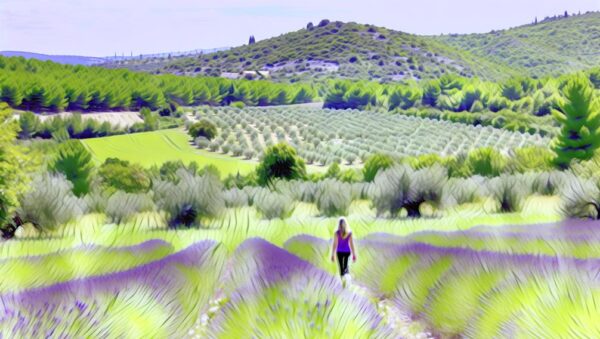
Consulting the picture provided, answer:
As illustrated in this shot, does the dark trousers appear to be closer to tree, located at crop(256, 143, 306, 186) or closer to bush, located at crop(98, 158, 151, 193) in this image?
bush, located at crop(98, 158, 151, 193)

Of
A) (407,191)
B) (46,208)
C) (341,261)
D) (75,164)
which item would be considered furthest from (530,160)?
(341,261)

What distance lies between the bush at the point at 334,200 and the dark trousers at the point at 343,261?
12.3ft

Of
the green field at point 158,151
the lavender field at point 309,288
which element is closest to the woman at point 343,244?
the lavender field at point 309,288

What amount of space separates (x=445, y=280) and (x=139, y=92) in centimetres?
736

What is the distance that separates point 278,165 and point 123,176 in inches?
85.9

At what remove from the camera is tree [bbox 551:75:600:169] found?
10.7 metres

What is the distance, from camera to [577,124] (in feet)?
36.8

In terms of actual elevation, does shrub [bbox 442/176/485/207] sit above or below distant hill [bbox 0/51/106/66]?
below

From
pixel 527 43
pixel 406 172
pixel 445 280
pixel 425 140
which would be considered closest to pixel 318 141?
pixel 425 140

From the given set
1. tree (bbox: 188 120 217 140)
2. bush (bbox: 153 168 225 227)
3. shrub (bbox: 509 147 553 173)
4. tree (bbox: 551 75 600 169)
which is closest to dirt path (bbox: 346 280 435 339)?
bush (bbox: 153 168 225 227)

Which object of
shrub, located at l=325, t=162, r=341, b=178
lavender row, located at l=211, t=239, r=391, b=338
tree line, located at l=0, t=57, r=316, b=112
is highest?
tree line, located at l=0, t=57, r=316, b=112

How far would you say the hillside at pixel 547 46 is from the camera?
16406mm

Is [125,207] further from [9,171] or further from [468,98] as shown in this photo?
[468,98]

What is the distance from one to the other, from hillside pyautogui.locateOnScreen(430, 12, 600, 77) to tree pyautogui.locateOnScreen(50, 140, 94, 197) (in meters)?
10.8
